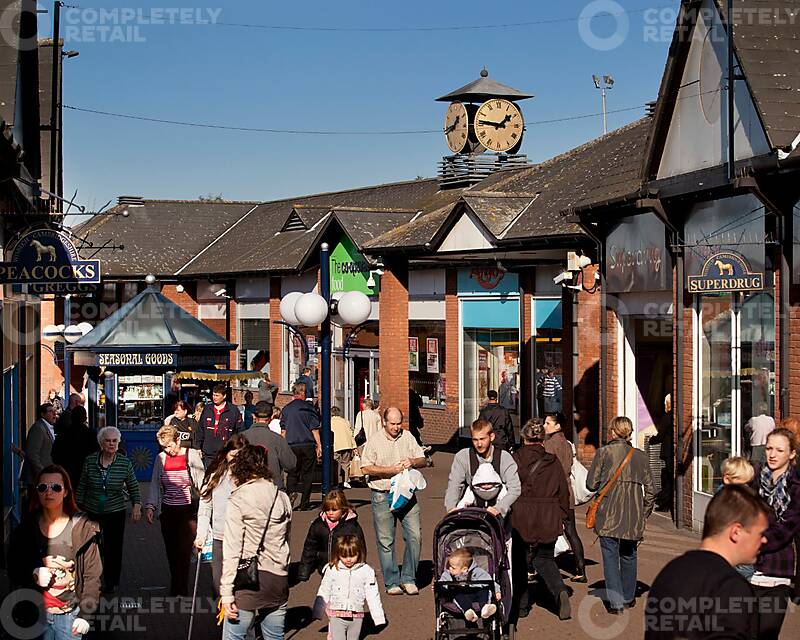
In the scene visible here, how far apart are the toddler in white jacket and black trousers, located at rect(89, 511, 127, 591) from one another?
284cm

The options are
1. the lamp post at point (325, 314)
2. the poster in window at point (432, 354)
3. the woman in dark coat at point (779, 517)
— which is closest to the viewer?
the woman in dark coat at point (779, 517)

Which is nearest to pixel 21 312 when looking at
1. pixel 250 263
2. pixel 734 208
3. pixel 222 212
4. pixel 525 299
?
pixel 734 208

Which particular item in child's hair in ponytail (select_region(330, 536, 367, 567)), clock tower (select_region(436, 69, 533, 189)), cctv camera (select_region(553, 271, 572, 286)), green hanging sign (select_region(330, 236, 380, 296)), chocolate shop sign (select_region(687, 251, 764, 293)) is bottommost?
child's hair in ponytail (select_region(330, 536, 367, 567))

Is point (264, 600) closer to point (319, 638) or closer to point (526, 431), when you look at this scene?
point (319, 638)

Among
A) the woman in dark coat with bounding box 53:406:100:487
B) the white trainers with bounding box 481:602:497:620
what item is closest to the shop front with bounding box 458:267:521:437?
the woman in dark coat with bounding box 53:406:100:487

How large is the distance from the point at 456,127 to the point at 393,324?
7.87 m

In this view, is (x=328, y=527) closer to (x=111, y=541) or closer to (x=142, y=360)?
(x=111, y=541)

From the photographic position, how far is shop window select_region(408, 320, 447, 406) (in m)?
28.8

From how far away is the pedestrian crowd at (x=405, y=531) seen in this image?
5.20 m

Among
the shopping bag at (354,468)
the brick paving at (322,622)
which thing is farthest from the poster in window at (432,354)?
the brick paving at (322,622)

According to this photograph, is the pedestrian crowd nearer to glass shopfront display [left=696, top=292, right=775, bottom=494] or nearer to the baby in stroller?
the baby in stroller

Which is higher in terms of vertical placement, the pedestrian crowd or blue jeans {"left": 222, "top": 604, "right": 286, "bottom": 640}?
the pedestrian crowd

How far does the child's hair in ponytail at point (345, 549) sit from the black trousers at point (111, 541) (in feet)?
9.34

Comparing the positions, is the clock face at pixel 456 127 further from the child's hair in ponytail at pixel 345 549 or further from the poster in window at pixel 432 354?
the child's hair in ponytail at pixel 345 549
